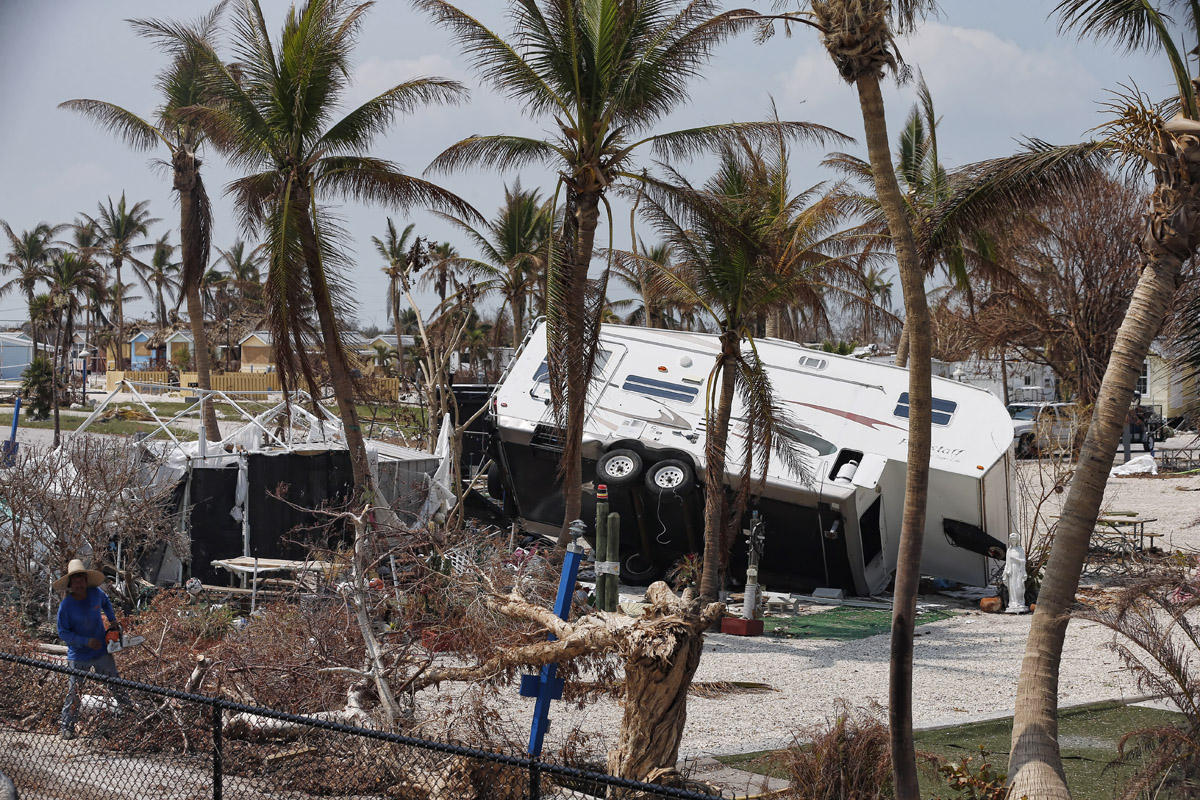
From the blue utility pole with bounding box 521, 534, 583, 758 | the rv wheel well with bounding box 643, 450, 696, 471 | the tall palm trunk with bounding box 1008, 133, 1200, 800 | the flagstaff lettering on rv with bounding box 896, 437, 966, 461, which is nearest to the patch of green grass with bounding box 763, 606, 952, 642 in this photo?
the flagstaff lettering on rv with bounding box 896, 437, 966, 461

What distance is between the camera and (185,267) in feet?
60.5

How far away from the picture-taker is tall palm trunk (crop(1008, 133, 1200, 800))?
21.3 feet

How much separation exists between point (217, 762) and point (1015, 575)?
40.4 feet

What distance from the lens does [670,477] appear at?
642 inches

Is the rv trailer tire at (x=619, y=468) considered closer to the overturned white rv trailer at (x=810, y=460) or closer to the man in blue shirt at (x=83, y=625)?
the overturned white rv trailer at (x=810, y=460)

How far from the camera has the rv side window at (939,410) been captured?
54.7 ft

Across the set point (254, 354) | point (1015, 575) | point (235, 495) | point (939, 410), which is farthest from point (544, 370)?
point (254, 354)

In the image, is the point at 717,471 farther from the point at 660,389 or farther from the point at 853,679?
the point at 660,389

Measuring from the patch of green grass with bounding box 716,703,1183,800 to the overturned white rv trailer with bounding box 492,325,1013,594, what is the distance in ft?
18.8

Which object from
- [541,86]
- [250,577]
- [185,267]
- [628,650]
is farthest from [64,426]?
[628,650]

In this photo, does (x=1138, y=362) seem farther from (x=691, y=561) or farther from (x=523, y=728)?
(x=691, y=561)

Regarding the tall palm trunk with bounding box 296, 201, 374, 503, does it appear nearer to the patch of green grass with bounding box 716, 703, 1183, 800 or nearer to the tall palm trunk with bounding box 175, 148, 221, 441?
the tall palm trunk with bounding box 175, 148, 221, 441

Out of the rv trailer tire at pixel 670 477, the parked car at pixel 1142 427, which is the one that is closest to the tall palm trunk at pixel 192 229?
the rv trailer tire at pixel 670 477

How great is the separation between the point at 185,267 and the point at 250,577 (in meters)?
6.47
